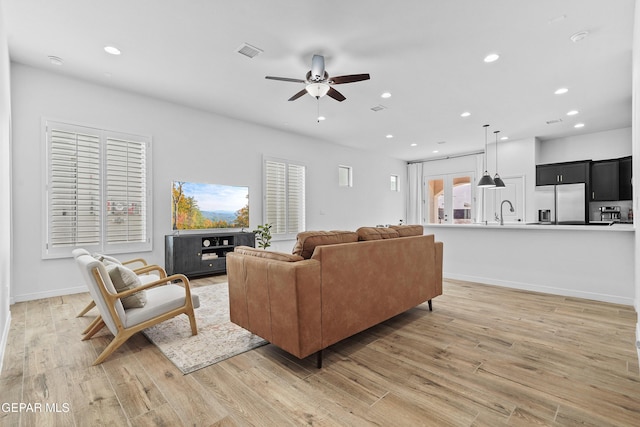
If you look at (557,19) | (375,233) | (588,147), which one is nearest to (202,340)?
(375,233)

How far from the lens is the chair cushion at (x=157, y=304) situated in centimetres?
238

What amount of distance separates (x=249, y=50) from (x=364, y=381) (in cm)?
350

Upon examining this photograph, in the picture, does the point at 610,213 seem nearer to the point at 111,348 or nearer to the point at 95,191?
the point at 111,348

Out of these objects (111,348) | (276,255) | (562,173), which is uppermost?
(562,173)

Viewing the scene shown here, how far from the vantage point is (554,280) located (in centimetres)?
424

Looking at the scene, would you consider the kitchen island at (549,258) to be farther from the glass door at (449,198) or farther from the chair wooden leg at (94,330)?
the chair wooden leg at (94,330)

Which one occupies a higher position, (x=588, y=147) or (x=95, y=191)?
(x=588, y=147)

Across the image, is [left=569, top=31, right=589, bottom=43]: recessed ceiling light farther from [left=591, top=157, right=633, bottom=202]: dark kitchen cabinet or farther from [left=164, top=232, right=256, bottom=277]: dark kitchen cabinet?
[left=164, top=232, right=256, bottom=277]: dark kitchen cabinet

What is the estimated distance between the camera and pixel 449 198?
927 cm

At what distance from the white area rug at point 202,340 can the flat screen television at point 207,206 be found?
84.7 inches

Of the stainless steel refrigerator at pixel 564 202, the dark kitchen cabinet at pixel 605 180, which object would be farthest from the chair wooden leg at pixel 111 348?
the dark kitchen cabinet at pixel 605 180

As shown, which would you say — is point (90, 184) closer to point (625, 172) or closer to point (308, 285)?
point (308, 285)

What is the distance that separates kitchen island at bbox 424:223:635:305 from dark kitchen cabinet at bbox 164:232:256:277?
12.6ft

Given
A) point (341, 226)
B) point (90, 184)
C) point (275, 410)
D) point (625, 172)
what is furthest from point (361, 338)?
point (625, 172)
